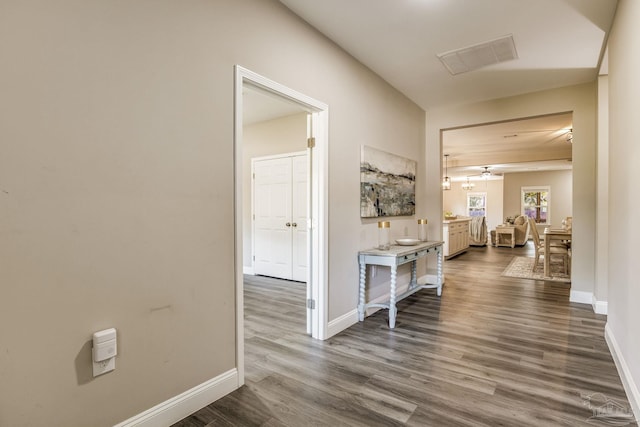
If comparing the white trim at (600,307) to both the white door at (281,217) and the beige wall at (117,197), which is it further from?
the beige wall at (117,197)

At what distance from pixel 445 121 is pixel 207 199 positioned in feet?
13.4

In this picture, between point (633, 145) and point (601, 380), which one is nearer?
point (633, 145)

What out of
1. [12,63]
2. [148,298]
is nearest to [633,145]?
[148,298]

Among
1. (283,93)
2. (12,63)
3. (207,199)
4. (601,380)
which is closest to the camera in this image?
(12,63)

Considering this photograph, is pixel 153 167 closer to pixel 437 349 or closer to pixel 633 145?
pixel 437 349

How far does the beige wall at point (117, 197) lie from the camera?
1314mm

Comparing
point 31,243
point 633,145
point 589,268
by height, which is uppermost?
point 633,145

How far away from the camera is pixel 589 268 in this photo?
163 inches

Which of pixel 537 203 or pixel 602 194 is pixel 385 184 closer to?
pixel 602 194

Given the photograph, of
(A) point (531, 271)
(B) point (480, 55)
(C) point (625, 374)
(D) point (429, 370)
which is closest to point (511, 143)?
(A) point (531, 271)

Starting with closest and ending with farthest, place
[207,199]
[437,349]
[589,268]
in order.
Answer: [207,199], [437,349], [589,268]

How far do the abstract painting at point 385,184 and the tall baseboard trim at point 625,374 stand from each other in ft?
7.34

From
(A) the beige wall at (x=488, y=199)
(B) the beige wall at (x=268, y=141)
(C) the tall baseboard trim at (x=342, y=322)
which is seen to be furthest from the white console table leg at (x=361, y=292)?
(A) the beige wall at (x=488, y=199)

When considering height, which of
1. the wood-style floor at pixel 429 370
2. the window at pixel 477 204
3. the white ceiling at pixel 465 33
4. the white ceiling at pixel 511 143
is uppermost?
the white ceiling at pixel 465 33
